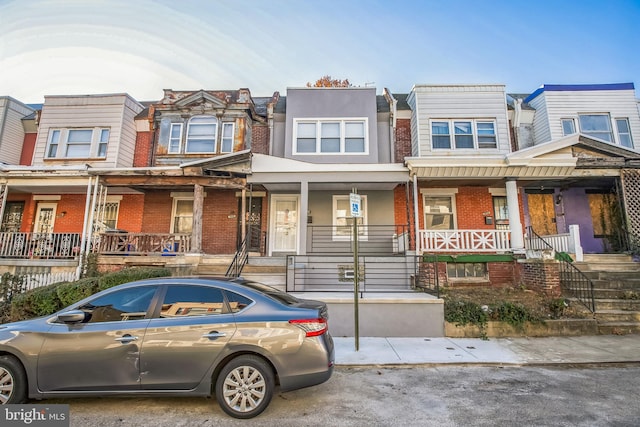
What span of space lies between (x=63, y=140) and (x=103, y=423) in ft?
47.9

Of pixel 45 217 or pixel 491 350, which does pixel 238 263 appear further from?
pixel 45 217

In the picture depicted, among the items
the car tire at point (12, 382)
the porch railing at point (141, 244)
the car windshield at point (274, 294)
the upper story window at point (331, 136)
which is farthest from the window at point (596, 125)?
the car tire at point (12, 382)

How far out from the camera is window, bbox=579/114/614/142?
1321 centimetres

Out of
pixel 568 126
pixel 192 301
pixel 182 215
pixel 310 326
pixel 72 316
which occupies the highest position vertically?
pixel 568 126

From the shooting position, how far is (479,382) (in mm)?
4836

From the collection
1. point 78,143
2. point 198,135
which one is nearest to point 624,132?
point 198,135

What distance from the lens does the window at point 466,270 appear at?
10.9m

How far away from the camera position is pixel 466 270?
10.9 meters

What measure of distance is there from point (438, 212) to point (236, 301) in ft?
36.2

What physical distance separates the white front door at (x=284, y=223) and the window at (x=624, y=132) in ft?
44.9

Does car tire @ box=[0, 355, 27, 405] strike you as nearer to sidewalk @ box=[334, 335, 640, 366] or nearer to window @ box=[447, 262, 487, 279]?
sidewalk @ box=[334, 335, 640, 366]

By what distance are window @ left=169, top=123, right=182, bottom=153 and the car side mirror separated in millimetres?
10698

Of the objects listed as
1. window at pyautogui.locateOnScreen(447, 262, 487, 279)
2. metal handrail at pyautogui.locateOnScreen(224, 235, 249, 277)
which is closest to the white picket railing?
metal handrail at pyautogui.locateOnScreen(224, 235, 249, 277)

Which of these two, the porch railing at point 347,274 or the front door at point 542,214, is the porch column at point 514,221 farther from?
the porch railing at point 347,274
